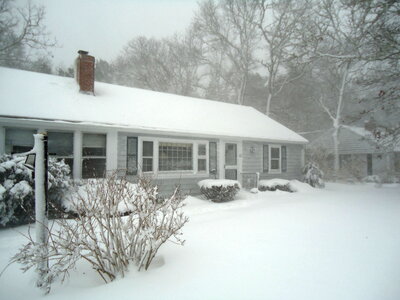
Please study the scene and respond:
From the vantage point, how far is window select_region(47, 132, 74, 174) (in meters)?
7.43

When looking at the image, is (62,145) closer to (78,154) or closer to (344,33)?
(78,154)

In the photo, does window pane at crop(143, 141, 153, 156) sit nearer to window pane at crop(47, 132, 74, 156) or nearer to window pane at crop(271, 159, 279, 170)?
window pane at crop(47, 132, 74, 156)

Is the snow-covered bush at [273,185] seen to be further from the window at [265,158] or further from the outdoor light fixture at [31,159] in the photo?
the outdoor light fixture at [31,159]

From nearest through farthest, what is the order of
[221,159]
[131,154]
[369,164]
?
[131,154], [221,159], [369,164]

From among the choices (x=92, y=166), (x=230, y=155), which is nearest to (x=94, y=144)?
(x=92, y=166)

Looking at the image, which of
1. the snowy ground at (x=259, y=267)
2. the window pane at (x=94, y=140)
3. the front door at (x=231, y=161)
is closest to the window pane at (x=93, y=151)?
the window pane at (x=94, y=140)

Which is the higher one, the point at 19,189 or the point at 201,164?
the point at 201,164

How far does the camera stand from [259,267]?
3258mm

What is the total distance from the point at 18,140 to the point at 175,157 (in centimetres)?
533

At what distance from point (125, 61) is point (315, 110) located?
73.7ft

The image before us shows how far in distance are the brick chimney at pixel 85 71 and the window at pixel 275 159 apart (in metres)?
9.61

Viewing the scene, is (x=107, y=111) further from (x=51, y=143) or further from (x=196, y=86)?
(x=196, y=86)

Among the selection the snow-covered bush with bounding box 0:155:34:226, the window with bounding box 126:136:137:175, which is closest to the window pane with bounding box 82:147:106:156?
the window with bounding box 126:136:137:175

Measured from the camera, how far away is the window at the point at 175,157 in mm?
Result: 9448
